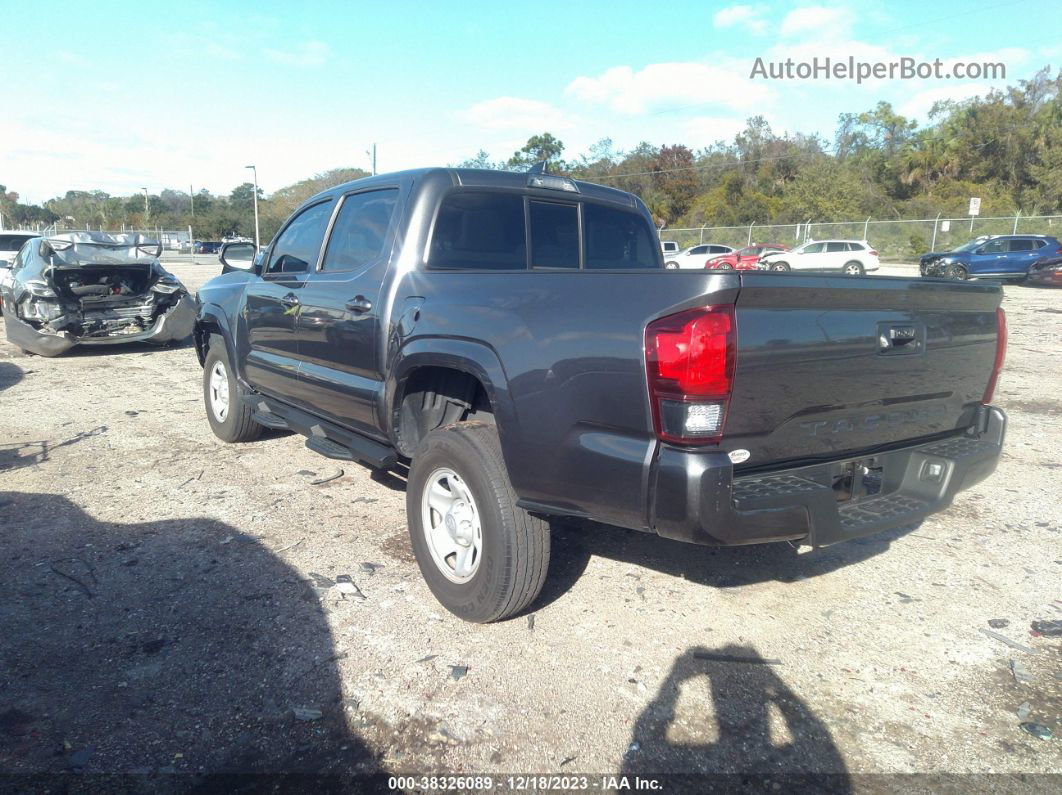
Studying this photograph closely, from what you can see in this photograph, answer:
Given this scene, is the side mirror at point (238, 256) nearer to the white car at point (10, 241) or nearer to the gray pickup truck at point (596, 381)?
the gray pickup truck at point (596, 381)

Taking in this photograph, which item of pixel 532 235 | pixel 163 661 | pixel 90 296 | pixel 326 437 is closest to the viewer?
pixel 163 661

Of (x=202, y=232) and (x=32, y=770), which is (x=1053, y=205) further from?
(x=202, y=232)

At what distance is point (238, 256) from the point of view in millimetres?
5828

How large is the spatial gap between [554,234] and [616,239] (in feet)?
1.66

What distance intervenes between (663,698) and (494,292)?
1.71 m

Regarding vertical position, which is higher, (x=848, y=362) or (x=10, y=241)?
(x=10, y=241)

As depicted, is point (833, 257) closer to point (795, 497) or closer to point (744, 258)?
point (744, 258)

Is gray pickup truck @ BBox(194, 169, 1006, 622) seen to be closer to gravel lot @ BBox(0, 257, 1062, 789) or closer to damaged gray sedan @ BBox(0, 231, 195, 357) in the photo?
gravel lot @ BBox(0, 257, 1062, 789)

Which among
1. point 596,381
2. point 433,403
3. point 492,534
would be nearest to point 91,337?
point 433,403

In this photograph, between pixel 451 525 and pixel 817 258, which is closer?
pixel 451 525

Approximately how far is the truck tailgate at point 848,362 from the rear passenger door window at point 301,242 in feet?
9.97

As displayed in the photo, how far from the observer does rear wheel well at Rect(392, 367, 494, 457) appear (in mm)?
3531

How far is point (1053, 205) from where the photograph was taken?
41.2 metres

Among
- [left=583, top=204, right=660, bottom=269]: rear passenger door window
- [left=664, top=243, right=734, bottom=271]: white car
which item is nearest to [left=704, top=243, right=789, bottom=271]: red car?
[left=664, top=243, right=734, bottom=271]: white car
